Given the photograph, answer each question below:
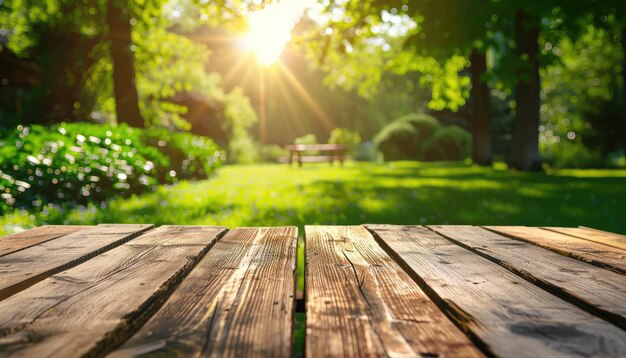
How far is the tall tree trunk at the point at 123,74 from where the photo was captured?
542 inches

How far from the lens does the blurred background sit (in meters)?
7.31

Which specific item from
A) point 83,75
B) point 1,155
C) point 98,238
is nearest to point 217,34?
point 83,75

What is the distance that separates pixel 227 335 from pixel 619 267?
144 cm

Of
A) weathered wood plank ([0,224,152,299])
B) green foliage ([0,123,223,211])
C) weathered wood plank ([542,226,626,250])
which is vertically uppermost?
green foliage ([0,123,223,211])

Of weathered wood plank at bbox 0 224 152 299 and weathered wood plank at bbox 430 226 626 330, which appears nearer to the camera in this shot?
weathered wood plank at bbox 430 226 626 330

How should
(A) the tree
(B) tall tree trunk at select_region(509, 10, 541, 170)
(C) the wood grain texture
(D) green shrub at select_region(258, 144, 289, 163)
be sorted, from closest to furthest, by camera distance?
1. (C) the wood grain texture
2. (A) the tree
3. (B) tall tree trunk at select_region(509, 10, 541, 170)
4. (D) green shrub at select_region(258, 144, 289, 163)

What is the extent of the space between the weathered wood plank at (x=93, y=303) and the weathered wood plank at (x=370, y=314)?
429 millimetres

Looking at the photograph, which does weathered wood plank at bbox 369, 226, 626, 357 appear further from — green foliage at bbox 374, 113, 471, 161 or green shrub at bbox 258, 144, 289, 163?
green shrub at bbox 258, 144, 289, 163

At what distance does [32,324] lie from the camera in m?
1.22

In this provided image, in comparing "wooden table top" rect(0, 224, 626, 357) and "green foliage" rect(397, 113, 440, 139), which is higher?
"green foliage" rect(397, 113, 440, 139)

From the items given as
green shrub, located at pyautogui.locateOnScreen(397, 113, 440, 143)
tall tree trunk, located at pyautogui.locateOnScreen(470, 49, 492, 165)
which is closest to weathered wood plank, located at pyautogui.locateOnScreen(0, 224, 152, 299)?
tall tree trunk, located at pyautogui.locateOnScreen(470, 49, 492, 165)

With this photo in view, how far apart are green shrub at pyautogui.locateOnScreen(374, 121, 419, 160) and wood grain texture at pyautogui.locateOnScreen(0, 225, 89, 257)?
26543 mm

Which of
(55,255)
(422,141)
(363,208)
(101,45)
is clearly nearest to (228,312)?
(55,255)

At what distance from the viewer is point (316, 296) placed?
143 centimetres
